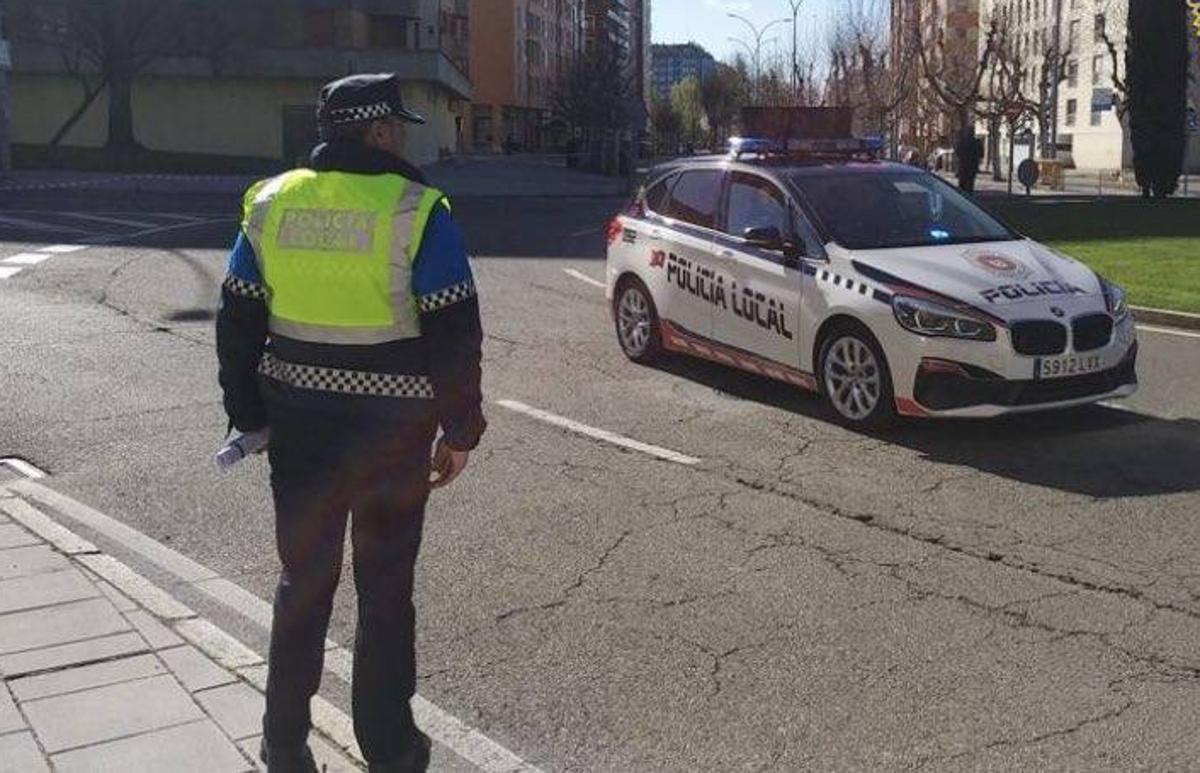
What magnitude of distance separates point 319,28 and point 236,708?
200 ft

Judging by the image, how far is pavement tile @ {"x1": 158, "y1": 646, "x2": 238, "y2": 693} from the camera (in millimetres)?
4270

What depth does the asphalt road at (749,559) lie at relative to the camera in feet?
13.8

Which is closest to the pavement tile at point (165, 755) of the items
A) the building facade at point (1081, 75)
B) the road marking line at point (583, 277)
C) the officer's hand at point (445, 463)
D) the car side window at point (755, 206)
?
the officer's hand at point (445, 463)

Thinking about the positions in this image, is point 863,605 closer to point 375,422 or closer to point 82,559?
point 375,422

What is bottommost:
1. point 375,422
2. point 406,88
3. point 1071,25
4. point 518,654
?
point 518,654

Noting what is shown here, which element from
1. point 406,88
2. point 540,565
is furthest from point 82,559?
point 406,88

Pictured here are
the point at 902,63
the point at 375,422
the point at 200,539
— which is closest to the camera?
the point at 375,422

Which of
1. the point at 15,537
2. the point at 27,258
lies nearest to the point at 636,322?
the point at 15,537

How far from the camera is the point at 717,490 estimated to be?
23.1ft

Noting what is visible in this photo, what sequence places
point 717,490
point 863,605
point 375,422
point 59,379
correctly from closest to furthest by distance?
point 375,422, point 863,605, point 717,490, point 59,379

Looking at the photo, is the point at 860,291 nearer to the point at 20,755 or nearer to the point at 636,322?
the point at 636,322

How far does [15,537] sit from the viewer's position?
5965 millimetres

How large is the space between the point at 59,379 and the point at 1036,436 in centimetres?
706

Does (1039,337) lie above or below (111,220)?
below
